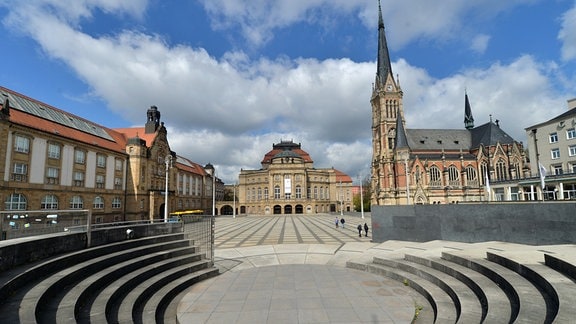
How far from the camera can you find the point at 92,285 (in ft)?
23.0

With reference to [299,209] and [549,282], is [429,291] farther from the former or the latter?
[299,209]

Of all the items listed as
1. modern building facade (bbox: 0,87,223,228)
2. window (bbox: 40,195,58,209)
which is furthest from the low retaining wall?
window (bbox: 40,195,58,209)

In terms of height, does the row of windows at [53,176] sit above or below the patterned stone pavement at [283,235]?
above

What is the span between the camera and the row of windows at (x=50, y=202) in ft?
90.0

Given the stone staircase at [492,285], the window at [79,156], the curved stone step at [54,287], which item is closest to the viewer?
the curved stone step at [54,287]

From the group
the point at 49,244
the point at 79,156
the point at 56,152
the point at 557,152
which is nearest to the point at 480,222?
the point at 49,244

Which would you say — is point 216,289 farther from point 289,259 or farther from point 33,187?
point 33,187

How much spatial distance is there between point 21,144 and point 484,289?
38.0 meters

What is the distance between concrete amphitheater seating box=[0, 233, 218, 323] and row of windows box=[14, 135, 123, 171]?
26674 millimetres

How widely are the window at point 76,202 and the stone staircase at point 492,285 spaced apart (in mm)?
37472

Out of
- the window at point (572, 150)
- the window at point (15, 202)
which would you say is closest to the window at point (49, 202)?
the window at point (15, 202)

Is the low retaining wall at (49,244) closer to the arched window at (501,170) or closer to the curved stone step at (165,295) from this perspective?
the curved stone step at (165,295)

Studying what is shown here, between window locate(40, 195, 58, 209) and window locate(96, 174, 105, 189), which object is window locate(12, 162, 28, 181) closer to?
window locate(40, 195, 58, 209)

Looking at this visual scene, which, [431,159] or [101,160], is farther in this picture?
[431,159]
